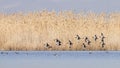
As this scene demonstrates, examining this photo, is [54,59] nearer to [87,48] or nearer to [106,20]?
[87,48]

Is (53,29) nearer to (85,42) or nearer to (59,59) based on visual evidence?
(85,42)

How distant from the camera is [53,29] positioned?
10.4 m

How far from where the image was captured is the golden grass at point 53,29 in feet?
33.1

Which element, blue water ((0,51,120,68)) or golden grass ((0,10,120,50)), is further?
golden grass ((0,10,120,50))

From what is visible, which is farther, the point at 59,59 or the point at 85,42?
the point at 85,42

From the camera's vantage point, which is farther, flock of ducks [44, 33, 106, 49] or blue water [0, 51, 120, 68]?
flock of ducks [44, 33, 106, 49]

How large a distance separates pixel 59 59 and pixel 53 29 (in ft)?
6.58

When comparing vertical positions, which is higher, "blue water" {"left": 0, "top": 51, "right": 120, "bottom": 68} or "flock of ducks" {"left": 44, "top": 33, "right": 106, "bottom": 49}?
"flock of ducks" {"left": 44, "top": 33, "right": 106, "bottom": 49}

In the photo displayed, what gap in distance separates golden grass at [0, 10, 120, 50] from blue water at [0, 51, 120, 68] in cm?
37

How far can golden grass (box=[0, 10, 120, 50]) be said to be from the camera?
1008 cm

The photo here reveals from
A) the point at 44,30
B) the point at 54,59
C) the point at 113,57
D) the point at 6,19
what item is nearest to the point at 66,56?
the point at 54,59

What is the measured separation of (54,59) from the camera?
857 centimetres

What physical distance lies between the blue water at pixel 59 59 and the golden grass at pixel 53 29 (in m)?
0.37

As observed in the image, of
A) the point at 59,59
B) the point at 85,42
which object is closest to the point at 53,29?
the point at 85,42
